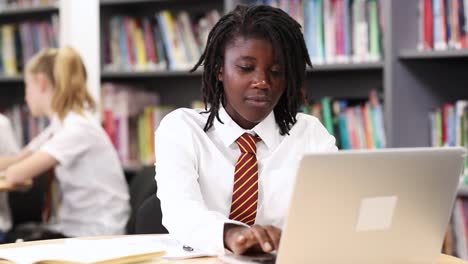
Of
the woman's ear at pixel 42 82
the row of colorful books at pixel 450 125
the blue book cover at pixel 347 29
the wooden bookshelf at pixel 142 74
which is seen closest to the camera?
the row of colorful books at pixel 450 125

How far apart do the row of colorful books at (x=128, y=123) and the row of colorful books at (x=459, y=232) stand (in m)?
1.38

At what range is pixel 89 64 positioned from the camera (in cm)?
382

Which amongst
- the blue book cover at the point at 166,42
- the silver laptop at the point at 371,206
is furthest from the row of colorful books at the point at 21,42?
the silver laptop at the point at 371,206

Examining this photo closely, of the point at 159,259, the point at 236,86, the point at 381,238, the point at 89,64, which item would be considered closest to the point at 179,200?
the point at 159,259

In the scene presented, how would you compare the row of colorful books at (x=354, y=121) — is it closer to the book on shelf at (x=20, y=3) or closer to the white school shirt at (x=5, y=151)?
the white school shirt at (x=5, y=151)

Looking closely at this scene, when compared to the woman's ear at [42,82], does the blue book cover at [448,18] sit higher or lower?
higher

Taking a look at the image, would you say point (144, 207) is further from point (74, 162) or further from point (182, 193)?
point (74, 162)

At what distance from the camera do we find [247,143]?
1677 millimetres

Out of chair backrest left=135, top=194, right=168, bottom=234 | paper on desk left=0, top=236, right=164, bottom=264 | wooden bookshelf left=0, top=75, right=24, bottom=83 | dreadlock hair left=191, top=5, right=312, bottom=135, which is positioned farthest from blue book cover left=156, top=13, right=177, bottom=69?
paper on desk left=0, top=236, right=164, bottom=264

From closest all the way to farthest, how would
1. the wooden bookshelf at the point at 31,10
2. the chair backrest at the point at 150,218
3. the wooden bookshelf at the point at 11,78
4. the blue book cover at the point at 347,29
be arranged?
the chair backrest at the point at 150,218 < the blue book cover at the point at 347,29 < the wooden bookshelf at the point at 31,10 < the wooden bookshelf at the point at 11,78

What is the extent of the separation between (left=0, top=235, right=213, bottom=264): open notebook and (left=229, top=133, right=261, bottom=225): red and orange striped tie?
0.50ft

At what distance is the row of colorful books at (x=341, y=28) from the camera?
3008mm

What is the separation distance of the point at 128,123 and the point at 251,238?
8.15 feet

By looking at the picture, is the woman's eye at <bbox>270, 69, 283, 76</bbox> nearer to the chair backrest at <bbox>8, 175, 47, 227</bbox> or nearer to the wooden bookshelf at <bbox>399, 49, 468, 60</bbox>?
the wooden bookshelf at <bbox>399, 49, 468, 60</bbox>
